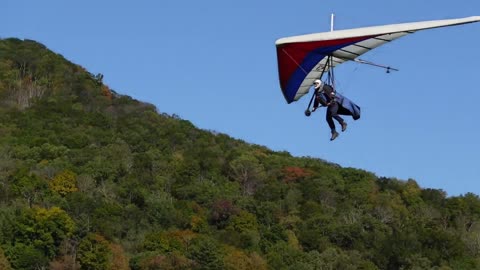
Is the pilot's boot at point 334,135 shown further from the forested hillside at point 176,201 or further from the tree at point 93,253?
the tree at point 93,253

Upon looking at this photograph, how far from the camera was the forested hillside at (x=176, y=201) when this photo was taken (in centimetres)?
6769

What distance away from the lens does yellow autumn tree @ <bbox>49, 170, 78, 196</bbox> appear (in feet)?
268

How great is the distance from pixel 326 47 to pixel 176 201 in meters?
65.9

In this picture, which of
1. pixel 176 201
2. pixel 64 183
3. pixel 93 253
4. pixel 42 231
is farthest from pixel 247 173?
pixel 93 253

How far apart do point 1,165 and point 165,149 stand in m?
23.4

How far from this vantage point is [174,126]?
117 meters

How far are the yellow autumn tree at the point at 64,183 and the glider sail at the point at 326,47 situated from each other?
198ft

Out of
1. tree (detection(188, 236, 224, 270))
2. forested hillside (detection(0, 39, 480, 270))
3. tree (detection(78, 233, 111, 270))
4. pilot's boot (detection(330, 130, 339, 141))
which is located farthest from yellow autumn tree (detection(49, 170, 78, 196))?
pilot's boot (detection(330, 130, 339, 141))

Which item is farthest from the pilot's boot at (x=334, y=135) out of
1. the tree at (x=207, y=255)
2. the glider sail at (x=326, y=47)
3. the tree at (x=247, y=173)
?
the tree at (x=247, y=173)

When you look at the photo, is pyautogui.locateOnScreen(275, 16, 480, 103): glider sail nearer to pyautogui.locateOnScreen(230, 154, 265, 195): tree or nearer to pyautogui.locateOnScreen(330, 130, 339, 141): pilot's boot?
pyautogui.locateOnScreen(330, 130, 339, 141): pilot's boot

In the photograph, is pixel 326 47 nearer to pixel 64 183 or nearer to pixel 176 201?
pixel 64 183

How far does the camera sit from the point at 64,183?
272ft

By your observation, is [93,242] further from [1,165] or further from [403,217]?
[403,217]

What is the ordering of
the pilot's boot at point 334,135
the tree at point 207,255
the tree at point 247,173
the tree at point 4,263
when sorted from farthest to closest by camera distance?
the tree at point 247,173, the tree at point 207,255, the tree at point 4,263, the pilot's boot at point 334,135
